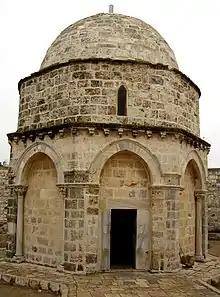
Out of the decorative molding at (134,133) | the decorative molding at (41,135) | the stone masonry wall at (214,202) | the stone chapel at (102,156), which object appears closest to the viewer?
the stone chapel at (102,156)

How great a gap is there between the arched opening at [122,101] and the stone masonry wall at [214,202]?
35.9 ft

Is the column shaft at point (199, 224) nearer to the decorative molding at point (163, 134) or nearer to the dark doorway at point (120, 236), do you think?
the dark doorway at point (120, 236)

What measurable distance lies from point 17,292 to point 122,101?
5.24 m

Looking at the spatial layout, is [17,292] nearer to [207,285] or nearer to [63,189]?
[63,189]

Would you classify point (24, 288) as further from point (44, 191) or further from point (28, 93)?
point (28, 93)

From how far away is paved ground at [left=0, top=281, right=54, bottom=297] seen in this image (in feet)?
26.8

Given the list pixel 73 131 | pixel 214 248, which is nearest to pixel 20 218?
pixel 73 131

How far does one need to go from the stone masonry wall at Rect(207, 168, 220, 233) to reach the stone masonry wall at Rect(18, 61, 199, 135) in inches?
377

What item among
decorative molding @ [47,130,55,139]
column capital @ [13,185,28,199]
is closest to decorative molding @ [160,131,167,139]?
decorative molding @ [47,130,55,139]

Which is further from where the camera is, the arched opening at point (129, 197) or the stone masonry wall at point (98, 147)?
the arched opening at point (129, 197)

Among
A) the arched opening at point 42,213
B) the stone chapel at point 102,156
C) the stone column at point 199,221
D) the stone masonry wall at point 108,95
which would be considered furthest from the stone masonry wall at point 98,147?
the stone column at point 199,221

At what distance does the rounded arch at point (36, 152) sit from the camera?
9.86 meters

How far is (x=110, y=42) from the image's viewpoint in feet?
36.0

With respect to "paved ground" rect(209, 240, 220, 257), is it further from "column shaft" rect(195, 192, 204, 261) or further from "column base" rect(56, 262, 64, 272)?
"column base" rect(56, 262, 64, 272)
